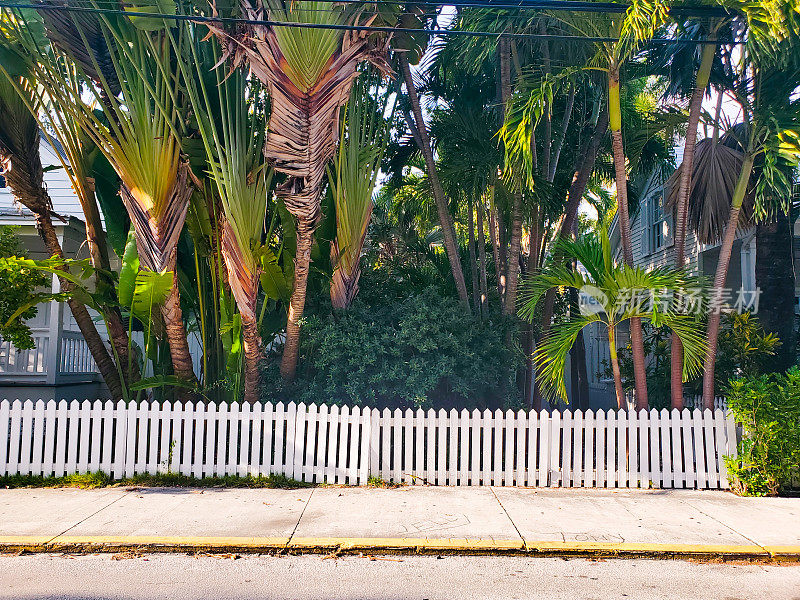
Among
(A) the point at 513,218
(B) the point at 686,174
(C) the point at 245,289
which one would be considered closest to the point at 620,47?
(B) the point at 686,174

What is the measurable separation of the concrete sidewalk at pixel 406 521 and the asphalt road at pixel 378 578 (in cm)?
21

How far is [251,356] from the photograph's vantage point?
9555mm

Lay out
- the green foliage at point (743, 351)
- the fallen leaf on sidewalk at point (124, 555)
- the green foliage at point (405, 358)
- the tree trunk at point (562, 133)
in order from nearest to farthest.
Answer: the fallen leaf on sidewalk at point (124, 555), the green foliage at point (405, 358), the green foliage at point (743, 351), the tree trunk at point (562, 133)

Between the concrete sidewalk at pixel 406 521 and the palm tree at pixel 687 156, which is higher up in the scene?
the palm tree at pixel 687 156

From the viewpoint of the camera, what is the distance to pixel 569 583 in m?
5.38

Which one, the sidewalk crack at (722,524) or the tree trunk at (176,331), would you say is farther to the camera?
the tree trunk at (176,331)

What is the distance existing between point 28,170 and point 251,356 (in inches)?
179

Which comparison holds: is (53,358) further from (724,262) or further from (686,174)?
(724,262)

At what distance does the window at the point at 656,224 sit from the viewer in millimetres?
18141

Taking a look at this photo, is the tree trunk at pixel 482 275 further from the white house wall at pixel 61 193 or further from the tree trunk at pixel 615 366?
the white house wall at pixel 61 193

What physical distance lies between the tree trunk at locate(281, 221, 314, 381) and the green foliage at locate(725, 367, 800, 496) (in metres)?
5.83

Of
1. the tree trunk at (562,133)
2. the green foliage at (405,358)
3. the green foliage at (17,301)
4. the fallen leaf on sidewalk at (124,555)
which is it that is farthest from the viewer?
the tree trunk at (562,133)

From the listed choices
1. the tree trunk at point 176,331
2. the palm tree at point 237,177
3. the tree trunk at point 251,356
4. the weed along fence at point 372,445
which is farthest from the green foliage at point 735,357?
the tree trunk at point 176,331

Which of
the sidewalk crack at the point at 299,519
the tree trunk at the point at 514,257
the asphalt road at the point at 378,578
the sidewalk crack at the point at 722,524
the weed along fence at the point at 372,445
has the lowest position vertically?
the asphalt road at the point at 378,578
